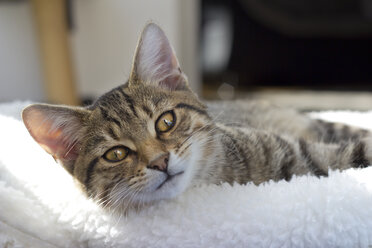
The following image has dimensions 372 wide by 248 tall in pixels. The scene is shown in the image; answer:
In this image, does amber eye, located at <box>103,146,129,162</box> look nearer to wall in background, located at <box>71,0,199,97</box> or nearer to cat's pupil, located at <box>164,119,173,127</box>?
cat's pupil, located at <box>164,119,173,127</box>

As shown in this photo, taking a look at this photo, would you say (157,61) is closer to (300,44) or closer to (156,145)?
(156,145)

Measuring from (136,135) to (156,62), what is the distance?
263 mm

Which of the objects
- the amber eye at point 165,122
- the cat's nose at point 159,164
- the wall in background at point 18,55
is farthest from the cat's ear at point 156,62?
the wall in background at point 18,55

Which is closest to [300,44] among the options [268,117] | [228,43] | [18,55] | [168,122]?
[228,43]

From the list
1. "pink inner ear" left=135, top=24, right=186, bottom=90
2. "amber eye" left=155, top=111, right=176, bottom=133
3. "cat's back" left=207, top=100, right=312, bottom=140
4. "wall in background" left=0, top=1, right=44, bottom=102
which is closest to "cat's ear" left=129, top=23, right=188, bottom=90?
"pink inner ear" left=135, top=24, right=186, bottom=90

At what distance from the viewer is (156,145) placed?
88 cm

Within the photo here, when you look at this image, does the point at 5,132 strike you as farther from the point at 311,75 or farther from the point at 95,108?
the point at 311,75

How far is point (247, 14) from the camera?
2.78 m

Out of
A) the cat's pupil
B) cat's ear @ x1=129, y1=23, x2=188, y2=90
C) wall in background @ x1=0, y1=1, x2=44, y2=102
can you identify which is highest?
cat's ear @ x1=129, y1=23, x2=188, y2=90

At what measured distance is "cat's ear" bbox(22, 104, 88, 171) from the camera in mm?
921

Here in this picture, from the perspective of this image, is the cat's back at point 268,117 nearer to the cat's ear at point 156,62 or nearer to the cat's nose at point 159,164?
the cat's ear at point 156,62

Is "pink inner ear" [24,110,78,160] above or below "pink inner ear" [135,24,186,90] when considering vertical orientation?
below

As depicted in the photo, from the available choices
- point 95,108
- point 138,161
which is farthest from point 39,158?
point 138,161

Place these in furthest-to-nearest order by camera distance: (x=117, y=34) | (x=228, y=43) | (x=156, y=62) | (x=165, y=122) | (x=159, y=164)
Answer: (x=117, y=34), (x=228, y=43), (x=156, y=62), (x=165, y=122), (x=159, y=164)
